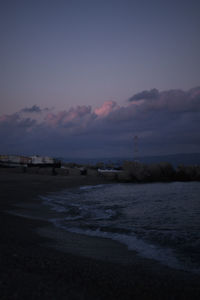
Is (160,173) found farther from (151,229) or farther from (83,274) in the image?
(83,274)

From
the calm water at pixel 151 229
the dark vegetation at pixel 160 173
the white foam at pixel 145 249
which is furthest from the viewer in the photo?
the dark vegetation at pixel 160 173

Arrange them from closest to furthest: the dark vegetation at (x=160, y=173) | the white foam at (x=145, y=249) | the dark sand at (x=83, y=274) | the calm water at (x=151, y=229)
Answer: the dark sand at (x=83, y=274)
the white foam at (x=145, y=249)
the calm water at (x=151, y=229)
the dark vegetation at (x=160, y=173)

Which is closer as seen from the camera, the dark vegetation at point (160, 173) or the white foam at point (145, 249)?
the white foam at point (145, 249)

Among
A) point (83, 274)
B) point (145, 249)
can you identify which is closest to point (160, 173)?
point (145, 249)

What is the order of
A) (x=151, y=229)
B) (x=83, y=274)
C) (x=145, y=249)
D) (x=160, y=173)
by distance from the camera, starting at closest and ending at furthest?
(x=83, y=274), (x=145, y=249), (x=151, y=229), (x=160, y=173)

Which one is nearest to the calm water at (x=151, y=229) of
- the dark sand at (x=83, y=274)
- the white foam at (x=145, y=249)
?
the white foam at (x=145, y=249)

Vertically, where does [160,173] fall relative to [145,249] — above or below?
above

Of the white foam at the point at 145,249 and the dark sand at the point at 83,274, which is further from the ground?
the dark sand at the point at 83,274

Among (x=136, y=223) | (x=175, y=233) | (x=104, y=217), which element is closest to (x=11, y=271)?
(x=175, y=233)

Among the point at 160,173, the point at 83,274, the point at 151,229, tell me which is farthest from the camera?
the point at 160,173

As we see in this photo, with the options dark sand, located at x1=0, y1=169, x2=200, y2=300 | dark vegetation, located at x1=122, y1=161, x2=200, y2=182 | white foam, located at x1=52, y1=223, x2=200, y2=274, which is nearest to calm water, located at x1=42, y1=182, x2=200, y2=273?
white foam, located at x1=52, y1=223, x2=200, y2=274

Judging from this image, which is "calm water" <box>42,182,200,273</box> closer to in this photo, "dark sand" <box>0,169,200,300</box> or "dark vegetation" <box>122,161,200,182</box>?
"dark sand" <box>0,169,200,300</box>

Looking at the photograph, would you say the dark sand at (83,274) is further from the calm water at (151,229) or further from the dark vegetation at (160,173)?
the dark vegetation at (160,173)

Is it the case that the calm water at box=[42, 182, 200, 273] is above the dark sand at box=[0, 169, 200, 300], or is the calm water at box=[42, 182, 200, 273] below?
below
